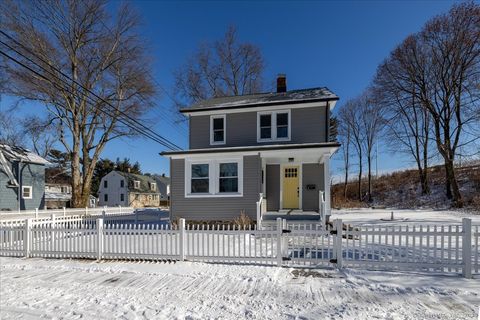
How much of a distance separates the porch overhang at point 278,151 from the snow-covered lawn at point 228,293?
18.3 feet

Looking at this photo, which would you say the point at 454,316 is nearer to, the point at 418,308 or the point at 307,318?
the point at 418,308

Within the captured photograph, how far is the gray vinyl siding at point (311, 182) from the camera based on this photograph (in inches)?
499

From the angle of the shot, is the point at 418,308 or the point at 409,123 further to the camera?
the point at 409,123

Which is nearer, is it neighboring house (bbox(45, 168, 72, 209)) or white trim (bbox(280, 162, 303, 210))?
white trim (bbox(280, 162, 303, 210))

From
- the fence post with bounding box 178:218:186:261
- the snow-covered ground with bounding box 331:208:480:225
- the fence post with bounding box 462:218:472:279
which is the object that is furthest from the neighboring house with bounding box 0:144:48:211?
the fence post with bounding box 462:218:472:279

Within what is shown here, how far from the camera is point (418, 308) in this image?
4070 mm

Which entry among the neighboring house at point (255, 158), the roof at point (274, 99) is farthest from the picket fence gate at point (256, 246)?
the roof at point (274, 99)

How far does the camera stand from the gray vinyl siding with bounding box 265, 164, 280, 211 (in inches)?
512

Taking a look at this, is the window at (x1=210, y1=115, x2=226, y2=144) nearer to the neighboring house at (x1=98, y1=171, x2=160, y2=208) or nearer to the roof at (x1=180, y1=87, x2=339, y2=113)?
the roof at (x1=180, y1=87, x2=339, y2=113)

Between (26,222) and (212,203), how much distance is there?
6.42m

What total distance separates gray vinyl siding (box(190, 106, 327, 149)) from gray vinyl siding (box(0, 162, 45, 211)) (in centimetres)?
1472

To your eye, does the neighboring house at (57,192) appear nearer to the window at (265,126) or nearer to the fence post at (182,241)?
the window at (265,126)

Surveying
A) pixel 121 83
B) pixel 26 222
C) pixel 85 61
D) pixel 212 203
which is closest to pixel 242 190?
pixel 212 203

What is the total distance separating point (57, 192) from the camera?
4103 cm
